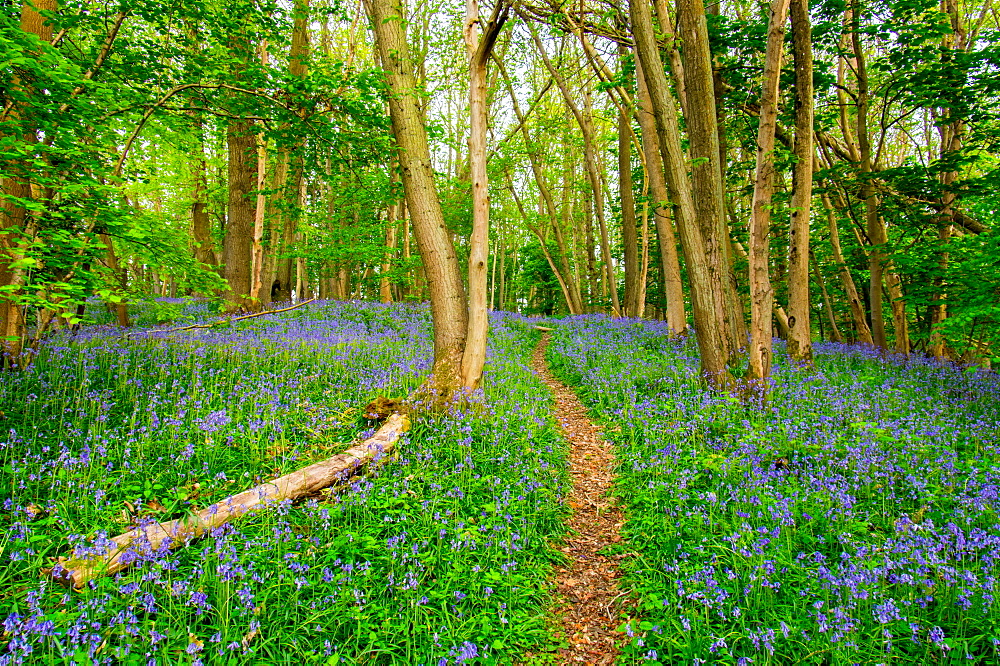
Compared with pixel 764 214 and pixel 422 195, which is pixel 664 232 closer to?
pixel 764 214

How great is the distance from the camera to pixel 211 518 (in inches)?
133

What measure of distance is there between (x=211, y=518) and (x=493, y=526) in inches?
86.4

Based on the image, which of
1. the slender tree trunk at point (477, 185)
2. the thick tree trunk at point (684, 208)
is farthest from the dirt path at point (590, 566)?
the thick tree trunk at point (684, 208)

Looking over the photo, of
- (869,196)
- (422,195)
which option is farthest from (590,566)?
(869,196)

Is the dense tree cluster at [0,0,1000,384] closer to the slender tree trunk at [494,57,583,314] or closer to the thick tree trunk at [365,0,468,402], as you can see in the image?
the thick tree trunk at [365,0,468,402]

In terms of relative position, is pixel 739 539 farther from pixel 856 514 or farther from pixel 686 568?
pixel 856 514

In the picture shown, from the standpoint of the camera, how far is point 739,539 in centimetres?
354

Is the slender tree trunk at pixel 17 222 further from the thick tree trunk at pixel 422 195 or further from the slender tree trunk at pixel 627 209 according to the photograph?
the slender tree trunk at pixel 627 209

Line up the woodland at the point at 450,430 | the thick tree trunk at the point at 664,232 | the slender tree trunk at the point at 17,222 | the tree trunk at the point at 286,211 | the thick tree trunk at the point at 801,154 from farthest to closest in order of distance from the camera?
1. the thick tree trunk at the point at 664,232
2. the tree trunk at the point at 286,211
3. the thick tree trunk at the point at 801,154
4. the slender tree trunk at the point at 17,222
5. the woodland at the point at 450,430

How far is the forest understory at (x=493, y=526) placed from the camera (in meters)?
2.69

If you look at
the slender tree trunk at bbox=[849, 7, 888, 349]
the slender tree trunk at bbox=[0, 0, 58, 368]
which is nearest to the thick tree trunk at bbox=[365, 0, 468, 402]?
the slender tree trunk at bbox=[0, 0, 58, 368]

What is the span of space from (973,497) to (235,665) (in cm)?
574

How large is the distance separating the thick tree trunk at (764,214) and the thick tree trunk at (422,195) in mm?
4605

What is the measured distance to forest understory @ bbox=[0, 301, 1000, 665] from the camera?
269 cm
